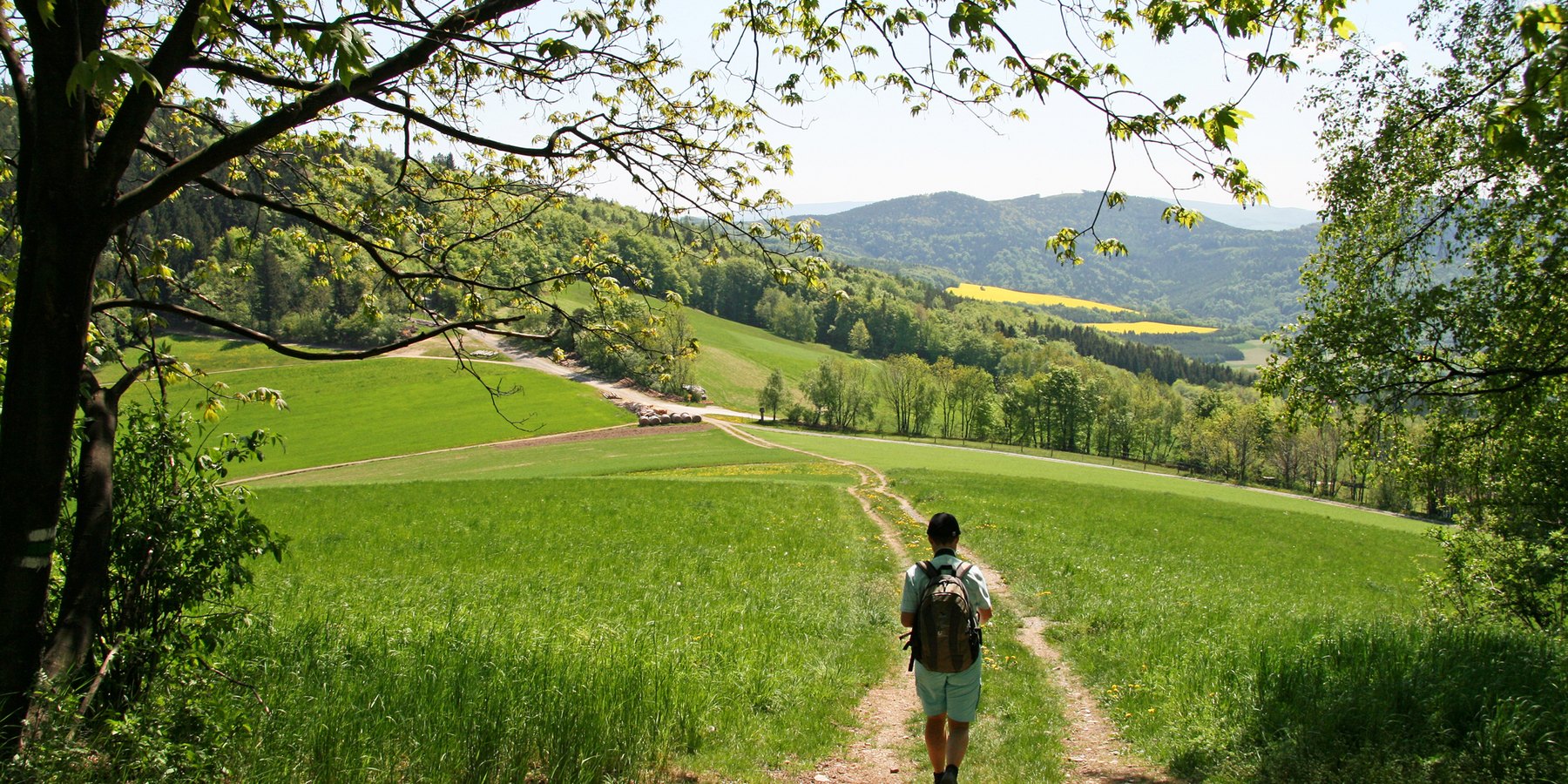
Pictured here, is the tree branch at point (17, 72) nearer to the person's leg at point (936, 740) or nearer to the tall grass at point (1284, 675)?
the person's leg at point (936, 740)

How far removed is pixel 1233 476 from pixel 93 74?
332ft

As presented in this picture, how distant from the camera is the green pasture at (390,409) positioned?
60.5 m

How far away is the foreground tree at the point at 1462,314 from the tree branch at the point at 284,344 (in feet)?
36.7

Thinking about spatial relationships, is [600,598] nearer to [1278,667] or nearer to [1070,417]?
[1278,667]

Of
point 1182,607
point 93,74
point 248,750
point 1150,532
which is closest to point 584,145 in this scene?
point 93,74

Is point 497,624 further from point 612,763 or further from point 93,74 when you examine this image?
point 93,74

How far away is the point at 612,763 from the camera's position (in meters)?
5.99

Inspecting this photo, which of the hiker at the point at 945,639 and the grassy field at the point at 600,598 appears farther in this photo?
the grassy field at the point at 600,598

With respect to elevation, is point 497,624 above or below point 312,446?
above

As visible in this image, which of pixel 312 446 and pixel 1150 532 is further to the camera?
pixel 312 446

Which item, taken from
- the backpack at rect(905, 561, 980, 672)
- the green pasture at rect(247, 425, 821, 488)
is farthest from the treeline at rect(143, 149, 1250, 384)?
the green pasture at rect(247, 425, 821, 488)

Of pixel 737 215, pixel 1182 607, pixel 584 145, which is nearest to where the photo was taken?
pixel 584 145

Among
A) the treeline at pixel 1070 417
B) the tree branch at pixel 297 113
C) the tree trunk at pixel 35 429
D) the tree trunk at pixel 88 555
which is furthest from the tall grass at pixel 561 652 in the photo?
the treeline at pixel 1070 417

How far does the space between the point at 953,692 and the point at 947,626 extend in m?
0.62
